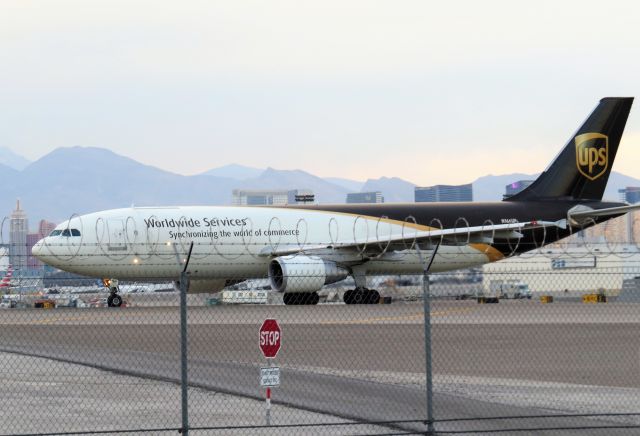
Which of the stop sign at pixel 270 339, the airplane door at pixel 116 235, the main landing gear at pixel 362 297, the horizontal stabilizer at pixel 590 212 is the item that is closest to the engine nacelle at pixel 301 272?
the main landing gear at pixel 362 297

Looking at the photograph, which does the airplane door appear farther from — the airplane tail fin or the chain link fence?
the airplane tail fin

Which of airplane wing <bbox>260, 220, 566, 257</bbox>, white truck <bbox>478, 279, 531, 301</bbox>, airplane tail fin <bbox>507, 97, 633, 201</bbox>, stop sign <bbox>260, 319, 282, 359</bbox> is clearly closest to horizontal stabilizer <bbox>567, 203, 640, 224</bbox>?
airplane tail fin <bbox>507, 97, 633, 201</bbox>

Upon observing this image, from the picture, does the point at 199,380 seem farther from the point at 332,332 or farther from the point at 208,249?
the point at 208,249

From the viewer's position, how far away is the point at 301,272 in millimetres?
41594

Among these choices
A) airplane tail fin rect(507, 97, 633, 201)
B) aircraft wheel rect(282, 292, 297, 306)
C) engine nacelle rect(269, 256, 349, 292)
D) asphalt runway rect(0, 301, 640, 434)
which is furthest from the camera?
airplane tail fin rect(507, 97, 633, 201)

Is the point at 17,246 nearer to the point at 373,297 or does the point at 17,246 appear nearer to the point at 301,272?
the point at 301,272

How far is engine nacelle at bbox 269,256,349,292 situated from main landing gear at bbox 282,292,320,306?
2.90 ft

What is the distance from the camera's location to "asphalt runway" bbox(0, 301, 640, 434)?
15.8 m

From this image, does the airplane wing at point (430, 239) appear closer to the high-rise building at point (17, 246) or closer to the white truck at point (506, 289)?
the white truck at point (506, 289)

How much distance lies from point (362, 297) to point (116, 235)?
A: 383 inches

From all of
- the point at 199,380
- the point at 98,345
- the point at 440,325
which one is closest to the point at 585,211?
the point at 440,325

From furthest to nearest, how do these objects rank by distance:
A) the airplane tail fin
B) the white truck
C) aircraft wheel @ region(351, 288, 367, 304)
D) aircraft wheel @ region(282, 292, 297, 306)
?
the white truck
the airplane tail fin
aircraft wheel @ region(351, 288, 367, 304)
aircraft wheel @ region(282, 292, 297, 306)

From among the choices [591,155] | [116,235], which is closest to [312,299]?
[116,235]

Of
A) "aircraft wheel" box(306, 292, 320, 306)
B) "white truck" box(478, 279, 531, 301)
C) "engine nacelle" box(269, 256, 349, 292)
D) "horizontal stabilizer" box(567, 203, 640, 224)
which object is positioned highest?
"horizontal stabilizer" box(567, 203, 640, 224)
